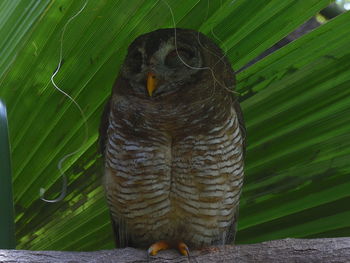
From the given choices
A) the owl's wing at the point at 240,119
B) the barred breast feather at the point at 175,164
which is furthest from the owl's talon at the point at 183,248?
the owl's wing at the point at 240,119

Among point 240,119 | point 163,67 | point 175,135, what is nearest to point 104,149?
point 175,135

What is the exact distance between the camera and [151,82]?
2.05 metres

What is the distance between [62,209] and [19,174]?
219 millimetres

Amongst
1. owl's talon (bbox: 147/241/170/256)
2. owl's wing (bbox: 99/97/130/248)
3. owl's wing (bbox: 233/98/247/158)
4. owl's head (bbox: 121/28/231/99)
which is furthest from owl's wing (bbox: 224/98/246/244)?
owl's wing (bbox: 99/97/130/248)

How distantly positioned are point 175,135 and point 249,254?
60cm

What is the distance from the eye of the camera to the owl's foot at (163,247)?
199cm

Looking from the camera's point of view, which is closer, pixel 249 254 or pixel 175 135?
pixel 249 254

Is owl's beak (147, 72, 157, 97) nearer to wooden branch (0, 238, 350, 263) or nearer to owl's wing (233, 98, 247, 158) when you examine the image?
owl's wing (233, 98, 247, 158)

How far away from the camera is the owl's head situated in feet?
6.54

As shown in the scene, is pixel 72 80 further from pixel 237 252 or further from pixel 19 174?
pixel 237 252

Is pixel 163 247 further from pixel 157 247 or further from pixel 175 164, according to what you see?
pixel 175 164

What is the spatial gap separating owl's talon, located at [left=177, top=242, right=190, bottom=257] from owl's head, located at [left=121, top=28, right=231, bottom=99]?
60 centimetres

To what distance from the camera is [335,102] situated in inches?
69.2

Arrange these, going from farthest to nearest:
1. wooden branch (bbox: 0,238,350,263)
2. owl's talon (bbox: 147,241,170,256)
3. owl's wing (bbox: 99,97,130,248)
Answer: owl's wing (bbox: 99,97,130,248) → owl's talon (bbox: 147,241,170,256) → wooden branch (bbox: 0,238,350,263)
